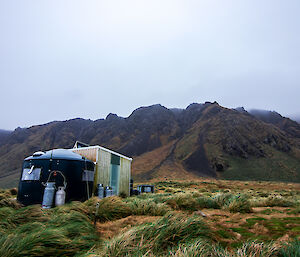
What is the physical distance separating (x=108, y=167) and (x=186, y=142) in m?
56.1

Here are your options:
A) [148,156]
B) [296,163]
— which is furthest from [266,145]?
[148,156]

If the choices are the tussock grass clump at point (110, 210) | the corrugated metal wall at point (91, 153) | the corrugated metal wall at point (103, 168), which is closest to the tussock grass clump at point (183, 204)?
the tussock grass clump at point (110, 210)

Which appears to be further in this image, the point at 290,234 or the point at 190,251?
the point at 290,234

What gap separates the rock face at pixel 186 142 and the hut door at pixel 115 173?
3675 centimetres

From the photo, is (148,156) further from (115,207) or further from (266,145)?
(115,207)

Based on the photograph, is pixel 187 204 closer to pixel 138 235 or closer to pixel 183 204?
pixel 183 204

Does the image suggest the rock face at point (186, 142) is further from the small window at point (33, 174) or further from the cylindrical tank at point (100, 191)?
the small window at point (33, 174)

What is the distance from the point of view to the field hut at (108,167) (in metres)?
13.8

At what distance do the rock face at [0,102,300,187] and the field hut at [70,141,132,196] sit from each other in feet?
116

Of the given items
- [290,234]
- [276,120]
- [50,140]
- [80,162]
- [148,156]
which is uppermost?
[276,120]

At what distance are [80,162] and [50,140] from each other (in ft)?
287

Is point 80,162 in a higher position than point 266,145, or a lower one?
lower

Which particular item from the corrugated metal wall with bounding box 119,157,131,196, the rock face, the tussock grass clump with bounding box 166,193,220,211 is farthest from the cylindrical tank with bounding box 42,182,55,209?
the rock face

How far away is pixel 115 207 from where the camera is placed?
6.85 metres
